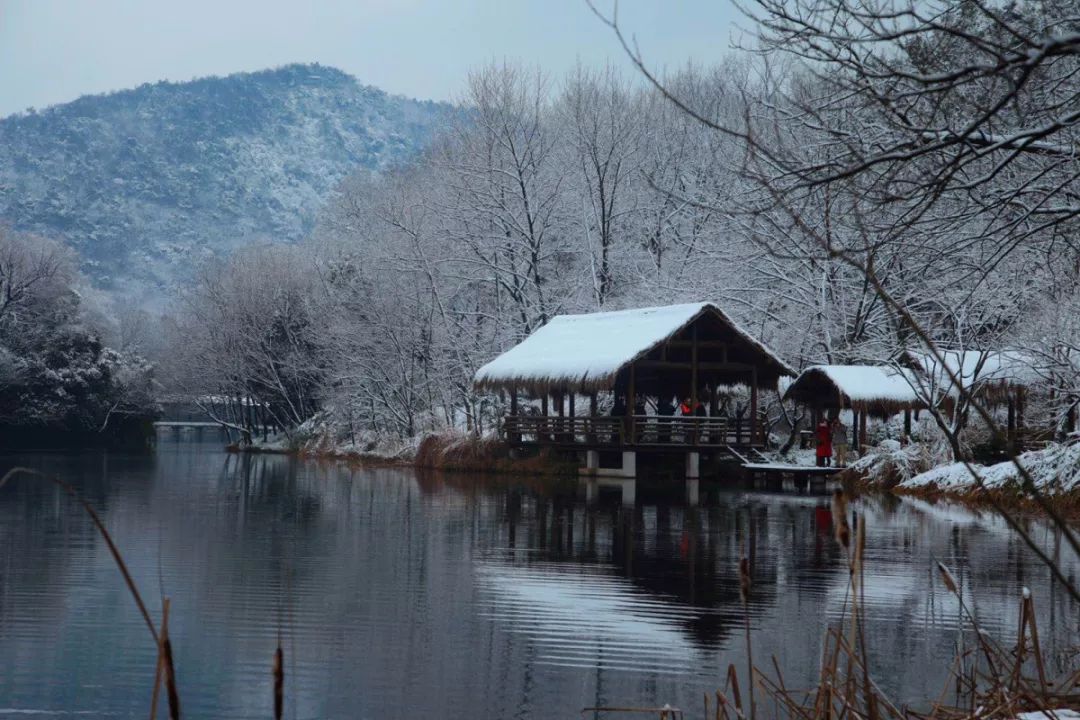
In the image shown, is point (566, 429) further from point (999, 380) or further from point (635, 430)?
point (999, 380)

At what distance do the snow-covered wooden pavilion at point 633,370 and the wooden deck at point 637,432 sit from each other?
0.02 m

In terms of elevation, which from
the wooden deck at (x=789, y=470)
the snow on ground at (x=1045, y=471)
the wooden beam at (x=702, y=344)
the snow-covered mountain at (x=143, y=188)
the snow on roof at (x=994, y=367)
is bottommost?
the wooden deck at (x=789, y=470)

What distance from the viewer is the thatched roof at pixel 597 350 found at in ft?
95.8

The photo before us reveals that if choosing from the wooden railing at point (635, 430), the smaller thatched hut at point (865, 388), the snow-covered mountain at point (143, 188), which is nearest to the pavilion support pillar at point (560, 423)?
the wooden railing at point (635, 430)

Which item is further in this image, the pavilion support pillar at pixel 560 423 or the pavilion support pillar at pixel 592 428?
the pavilion support pillar at pixel 560 423

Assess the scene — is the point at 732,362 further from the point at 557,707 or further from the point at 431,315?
the point at 557,707

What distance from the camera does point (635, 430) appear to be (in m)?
30.5

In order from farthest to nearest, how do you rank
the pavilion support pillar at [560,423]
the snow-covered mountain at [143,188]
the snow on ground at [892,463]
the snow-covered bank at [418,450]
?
the snow-covered mountain at [143,188] → the snow-covered bank at [418,450] → the pavilion support pillar at [560,423] → the snow on ground at [892,463]

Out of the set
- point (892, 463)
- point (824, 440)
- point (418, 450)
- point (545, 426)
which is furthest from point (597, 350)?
point (418, 450)

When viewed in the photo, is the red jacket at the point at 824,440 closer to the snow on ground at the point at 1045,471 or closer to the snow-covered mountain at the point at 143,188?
the snow on ground at the point at 1045,471

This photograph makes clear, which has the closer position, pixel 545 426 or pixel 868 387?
pixel 868 387

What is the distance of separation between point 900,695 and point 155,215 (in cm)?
16030

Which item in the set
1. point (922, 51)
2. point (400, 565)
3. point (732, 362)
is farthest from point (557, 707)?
point (732, 362)

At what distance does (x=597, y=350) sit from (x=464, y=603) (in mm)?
19702
